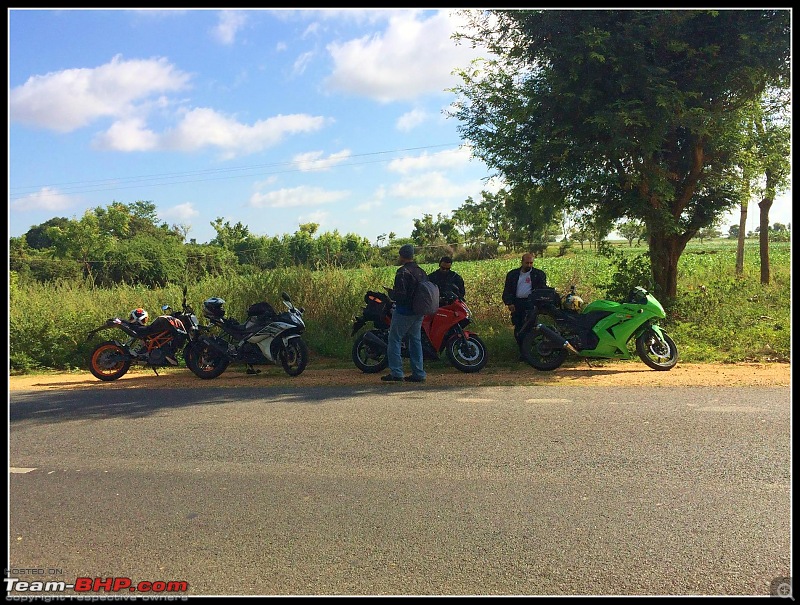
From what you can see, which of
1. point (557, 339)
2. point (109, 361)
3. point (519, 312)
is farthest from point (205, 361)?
point (557, 339)

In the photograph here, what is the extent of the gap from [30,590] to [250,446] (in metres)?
2.88

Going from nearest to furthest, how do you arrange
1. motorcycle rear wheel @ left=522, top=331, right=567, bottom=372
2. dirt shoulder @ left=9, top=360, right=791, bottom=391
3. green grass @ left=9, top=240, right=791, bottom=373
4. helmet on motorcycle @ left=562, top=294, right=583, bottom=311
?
dirt shoulder @ left=9, top=360, right=791, bottom=391
motorcycle rear wheel @ left=522, top=331, right=567, bottom=372
helmet on motorcycle @ left=562, top=294, right=583, bottom=311
green grass @ left=9, top=240, right=791, bottom=373

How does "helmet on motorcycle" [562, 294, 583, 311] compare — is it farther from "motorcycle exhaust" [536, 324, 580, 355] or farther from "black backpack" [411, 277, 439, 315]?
"black backpack" [411, 277, 439, 315]

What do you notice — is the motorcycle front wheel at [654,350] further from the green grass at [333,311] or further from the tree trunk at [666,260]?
the tree trunk at [666,260]

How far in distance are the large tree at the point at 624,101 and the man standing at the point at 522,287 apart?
2840 millimetres

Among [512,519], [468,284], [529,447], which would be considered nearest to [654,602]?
[512,519]

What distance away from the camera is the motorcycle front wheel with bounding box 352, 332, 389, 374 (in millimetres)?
11461

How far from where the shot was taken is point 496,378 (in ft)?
33.9

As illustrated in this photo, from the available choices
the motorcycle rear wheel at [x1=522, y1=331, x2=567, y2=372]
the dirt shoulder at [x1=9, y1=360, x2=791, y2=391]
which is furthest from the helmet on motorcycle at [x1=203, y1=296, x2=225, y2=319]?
the motorcycle rear wheel at [x1=522, y1=331, x2=567, y2=372]

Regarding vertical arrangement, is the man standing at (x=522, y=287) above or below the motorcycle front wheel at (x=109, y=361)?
above

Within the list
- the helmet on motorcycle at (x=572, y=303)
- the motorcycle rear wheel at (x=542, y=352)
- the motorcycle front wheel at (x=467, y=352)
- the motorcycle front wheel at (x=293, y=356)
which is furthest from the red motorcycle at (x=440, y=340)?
the helmet on motorcycle at (x=572, y=303)

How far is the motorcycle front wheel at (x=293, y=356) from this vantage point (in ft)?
37.8

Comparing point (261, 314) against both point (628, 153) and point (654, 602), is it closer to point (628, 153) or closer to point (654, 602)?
point (628, 153)

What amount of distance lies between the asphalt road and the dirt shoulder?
4.14 ft
